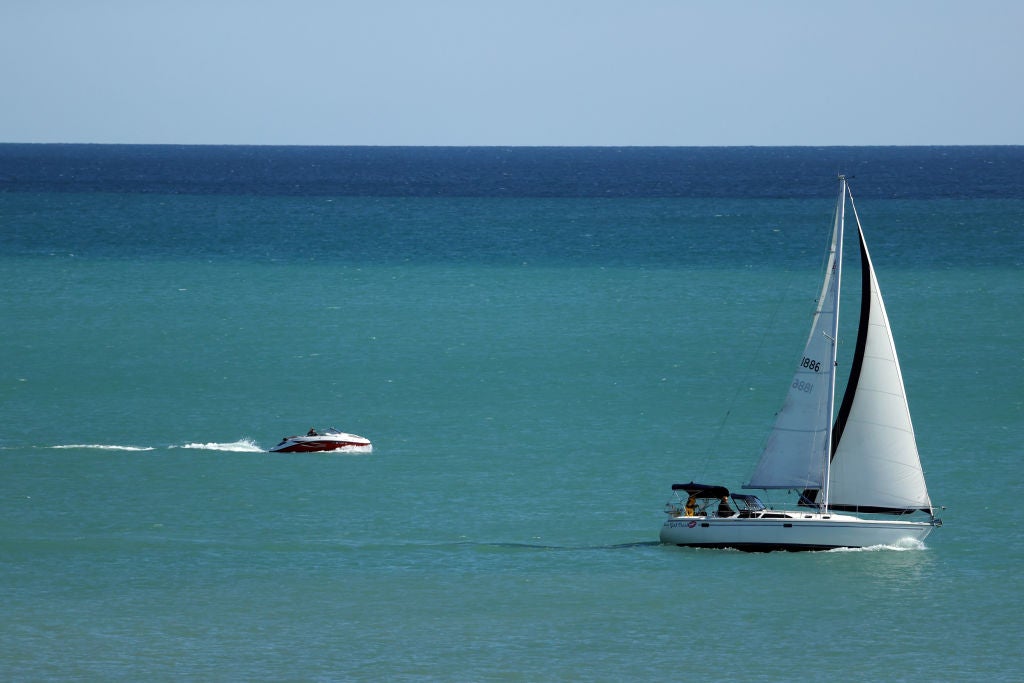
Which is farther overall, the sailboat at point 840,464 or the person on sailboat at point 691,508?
the person on sailboat at point 691,508

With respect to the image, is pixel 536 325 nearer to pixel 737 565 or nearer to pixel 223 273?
pixel 223 273

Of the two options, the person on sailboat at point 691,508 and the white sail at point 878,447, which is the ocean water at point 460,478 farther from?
the white sail at point 878,447

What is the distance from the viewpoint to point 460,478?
5919 cm

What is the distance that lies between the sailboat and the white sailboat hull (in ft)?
0.10

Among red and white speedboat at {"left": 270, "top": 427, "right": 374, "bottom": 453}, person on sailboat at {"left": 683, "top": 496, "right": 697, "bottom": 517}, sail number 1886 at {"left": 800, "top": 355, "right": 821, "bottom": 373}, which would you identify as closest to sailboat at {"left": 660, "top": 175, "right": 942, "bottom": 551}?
sail number 1886 at {"left": 800, "top": 355, "right": 821, "bottom": 373}

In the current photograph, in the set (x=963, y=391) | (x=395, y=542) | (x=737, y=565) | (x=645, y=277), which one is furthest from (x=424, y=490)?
(x=645, y=277)

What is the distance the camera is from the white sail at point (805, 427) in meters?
48.7

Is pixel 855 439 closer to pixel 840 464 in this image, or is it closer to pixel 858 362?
pixel 840 464

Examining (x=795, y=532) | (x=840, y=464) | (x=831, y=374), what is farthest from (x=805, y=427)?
(x=795, y=532)

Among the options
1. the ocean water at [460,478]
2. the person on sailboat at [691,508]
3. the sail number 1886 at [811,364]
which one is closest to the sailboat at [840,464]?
the sail number 1886 at [811,364]

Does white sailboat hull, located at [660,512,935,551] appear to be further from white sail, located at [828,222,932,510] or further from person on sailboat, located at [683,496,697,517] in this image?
white sail, located at [828,222,932,510]

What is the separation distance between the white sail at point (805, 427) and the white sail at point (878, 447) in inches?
31.5

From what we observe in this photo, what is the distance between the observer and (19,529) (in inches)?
2063

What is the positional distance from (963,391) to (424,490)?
3032cm
